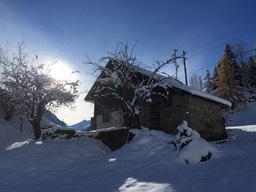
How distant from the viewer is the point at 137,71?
18.8m

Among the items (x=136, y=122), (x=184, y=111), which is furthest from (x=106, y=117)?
(x=136, y=122)

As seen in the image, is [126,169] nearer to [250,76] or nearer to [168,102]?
[168,102]

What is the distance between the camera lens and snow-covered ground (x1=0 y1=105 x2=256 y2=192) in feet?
22.1

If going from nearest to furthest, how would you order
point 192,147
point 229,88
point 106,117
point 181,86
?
point 192,147 < point 181,86 < point 106,117 < point 229,88

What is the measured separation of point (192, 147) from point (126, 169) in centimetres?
253

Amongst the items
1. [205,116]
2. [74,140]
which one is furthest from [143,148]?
[205,116]

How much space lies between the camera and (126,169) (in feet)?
31.7

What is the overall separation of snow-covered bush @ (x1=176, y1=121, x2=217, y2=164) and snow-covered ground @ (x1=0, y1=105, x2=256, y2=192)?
0.83ft

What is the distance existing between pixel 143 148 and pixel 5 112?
2127cm

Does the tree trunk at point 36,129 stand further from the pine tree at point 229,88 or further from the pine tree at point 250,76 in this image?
the pine tree at point 250,76

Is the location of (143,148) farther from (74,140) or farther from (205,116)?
(205,116)

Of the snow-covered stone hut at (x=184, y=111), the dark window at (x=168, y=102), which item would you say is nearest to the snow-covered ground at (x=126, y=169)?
the snow-covered stone hut at (x=184, y=111)

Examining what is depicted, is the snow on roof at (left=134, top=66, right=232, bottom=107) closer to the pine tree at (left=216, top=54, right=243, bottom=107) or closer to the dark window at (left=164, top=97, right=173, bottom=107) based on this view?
the dark window at (left=164, top=97, right=173, bottom=107)

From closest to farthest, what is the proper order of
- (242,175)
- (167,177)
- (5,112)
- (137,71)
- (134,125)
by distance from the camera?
(242,175) → (167,177) → (134,125) → (137,71) → (5,112)
